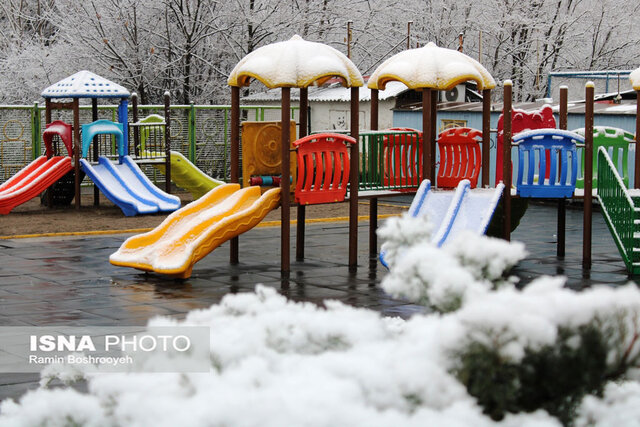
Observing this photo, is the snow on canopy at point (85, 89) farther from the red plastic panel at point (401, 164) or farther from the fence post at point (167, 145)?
the red plastic panel at point (401, 164)

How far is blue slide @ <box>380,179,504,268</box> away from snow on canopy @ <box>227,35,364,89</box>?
1.73m

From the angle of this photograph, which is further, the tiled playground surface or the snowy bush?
the tiled playground surface

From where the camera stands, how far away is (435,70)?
13.0 metres

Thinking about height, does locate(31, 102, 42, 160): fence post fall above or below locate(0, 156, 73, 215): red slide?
above

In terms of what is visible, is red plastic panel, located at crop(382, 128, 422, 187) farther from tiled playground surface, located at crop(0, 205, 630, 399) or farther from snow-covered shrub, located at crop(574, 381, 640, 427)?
snow-covered shrub, located at crop(574, 381, 640, 427)

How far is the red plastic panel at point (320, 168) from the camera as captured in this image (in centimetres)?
1230

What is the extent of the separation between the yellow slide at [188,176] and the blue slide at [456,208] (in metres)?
9.02

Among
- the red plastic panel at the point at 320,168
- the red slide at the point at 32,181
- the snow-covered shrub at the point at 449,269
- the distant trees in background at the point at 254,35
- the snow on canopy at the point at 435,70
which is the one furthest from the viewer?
the distant trees in background at the point at 254,35

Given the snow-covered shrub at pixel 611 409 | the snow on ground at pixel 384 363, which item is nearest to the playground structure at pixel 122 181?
the snow on ground at pixel 384 363

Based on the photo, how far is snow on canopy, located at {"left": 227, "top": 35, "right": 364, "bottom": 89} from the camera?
39.5 feet

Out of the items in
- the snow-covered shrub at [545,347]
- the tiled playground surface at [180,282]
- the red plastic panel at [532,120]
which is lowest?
the tiled playground surface at [180,282]

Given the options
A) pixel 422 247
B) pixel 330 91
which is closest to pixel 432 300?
pixel 422 247

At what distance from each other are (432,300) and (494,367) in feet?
1.56

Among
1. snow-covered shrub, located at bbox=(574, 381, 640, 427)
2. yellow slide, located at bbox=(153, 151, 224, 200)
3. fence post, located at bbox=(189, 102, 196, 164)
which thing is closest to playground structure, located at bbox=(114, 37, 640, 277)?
yellow slide, located at bbox=(153, 151, 224, 200)
